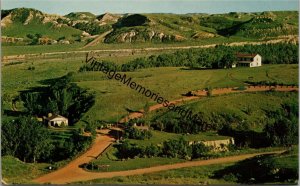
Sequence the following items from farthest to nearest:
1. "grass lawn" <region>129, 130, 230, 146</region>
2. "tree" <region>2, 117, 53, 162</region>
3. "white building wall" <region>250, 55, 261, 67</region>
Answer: "white building wall" <region>250, 55, 261, 67</region>
"grass lawn" <region>129, 130, 230, 146</region>
"tree" <region>2, 117, 53, 162</region>

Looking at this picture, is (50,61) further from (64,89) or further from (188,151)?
(188,151)

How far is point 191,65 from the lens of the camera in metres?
16.7

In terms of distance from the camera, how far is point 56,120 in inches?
566

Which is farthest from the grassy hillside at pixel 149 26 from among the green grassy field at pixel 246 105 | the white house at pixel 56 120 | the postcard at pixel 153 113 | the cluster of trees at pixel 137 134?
the cluster of trees at pixel 137 134

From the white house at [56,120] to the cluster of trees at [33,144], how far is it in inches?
25.3

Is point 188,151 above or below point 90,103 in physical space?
below

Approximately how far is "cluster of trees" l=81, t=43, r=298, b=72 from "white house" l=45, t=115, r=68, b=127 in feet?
7.78

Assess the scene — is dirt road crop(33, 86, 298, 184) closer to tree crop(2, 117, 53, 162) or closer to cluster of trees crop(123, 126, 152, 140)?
cluster of trees crop(123, 126, 152, 140)

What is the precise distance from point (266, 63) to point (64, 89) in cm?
616

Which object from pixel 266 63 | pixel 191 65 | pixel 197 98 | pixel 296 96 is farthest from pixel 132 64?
pixel 296 96

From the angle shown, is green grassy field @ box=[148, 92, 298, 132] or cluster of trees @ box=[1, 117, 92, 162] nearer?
cluster of trees @ box=[1, 117, 92, 162]

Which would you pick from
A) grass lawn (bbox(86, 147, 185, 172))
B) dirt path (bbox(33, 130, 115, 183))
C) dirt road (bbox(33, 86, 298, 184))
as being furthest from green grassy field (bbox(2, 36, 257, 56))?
grass lawn (bbox(86, 147, 185, 172))

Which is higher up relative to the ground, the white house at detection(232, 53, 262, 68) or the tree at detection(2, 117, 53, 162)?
the white house at detection(232, 53, 262, 68)

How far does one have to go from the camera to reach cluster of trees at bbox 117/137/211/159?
13.2 meters
